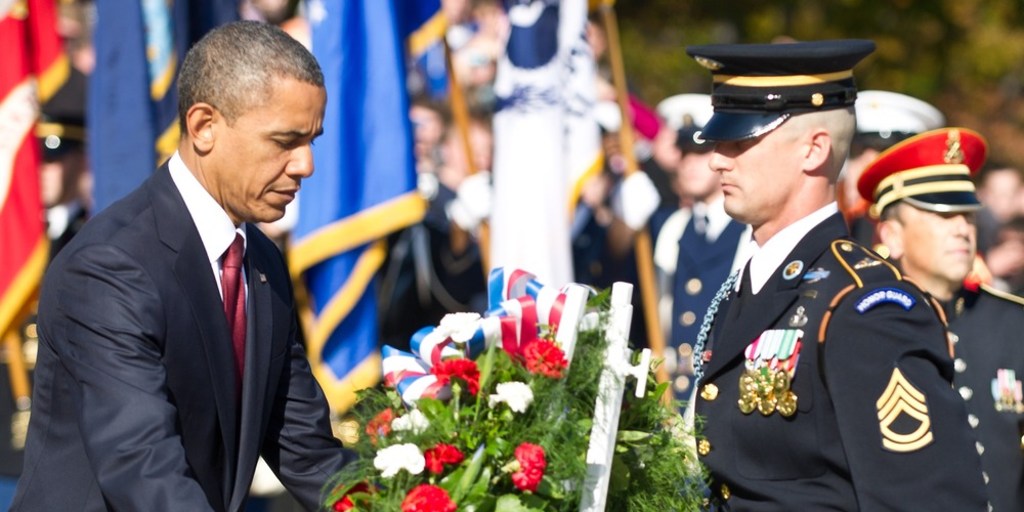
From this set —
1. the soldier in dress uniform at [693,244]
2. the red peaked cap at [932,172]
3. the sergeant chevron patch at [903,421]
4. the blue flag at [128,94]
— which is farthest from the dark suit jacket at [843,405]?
the blue flag at [128,94]

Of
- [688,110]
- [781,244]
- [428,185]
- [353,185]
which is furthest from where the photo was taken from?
[428,185]

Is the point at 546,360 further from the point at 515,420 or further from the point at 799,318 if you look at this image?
the point at 799,318

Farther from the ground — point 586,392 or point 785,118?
point 785,118

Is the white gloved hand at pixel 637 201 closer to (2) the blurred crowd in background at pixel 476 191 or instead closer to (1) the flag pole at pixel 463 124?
(2) the blurred crowd in background at pixel 476 191

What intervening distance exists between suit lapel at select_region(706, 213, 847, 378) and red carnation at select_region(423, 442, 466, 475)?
0.87 meters

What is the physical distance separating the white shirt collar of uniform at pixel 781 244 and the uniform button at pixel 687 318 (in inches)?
189

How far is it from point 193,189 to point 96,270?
0.35 metres

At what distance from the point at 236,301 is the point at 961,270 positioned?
302 cm

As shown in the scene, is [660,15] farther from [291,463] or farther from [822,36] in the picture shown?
[291,463]

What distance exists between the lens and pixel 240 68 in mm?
3623

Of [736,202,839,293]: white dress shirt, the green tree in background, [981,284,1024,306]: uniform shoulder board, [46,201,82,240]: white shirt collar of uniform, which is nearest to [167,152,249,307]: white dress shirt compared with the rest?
[736,202,839,293]: white dress shirt

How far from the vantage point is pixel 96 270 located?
3549 mm

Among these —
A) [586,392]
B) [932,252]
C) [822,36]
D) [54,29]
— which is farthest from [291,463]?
[822,36]

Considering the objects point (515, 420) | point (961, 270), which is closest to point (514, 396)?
point (515, 420)
